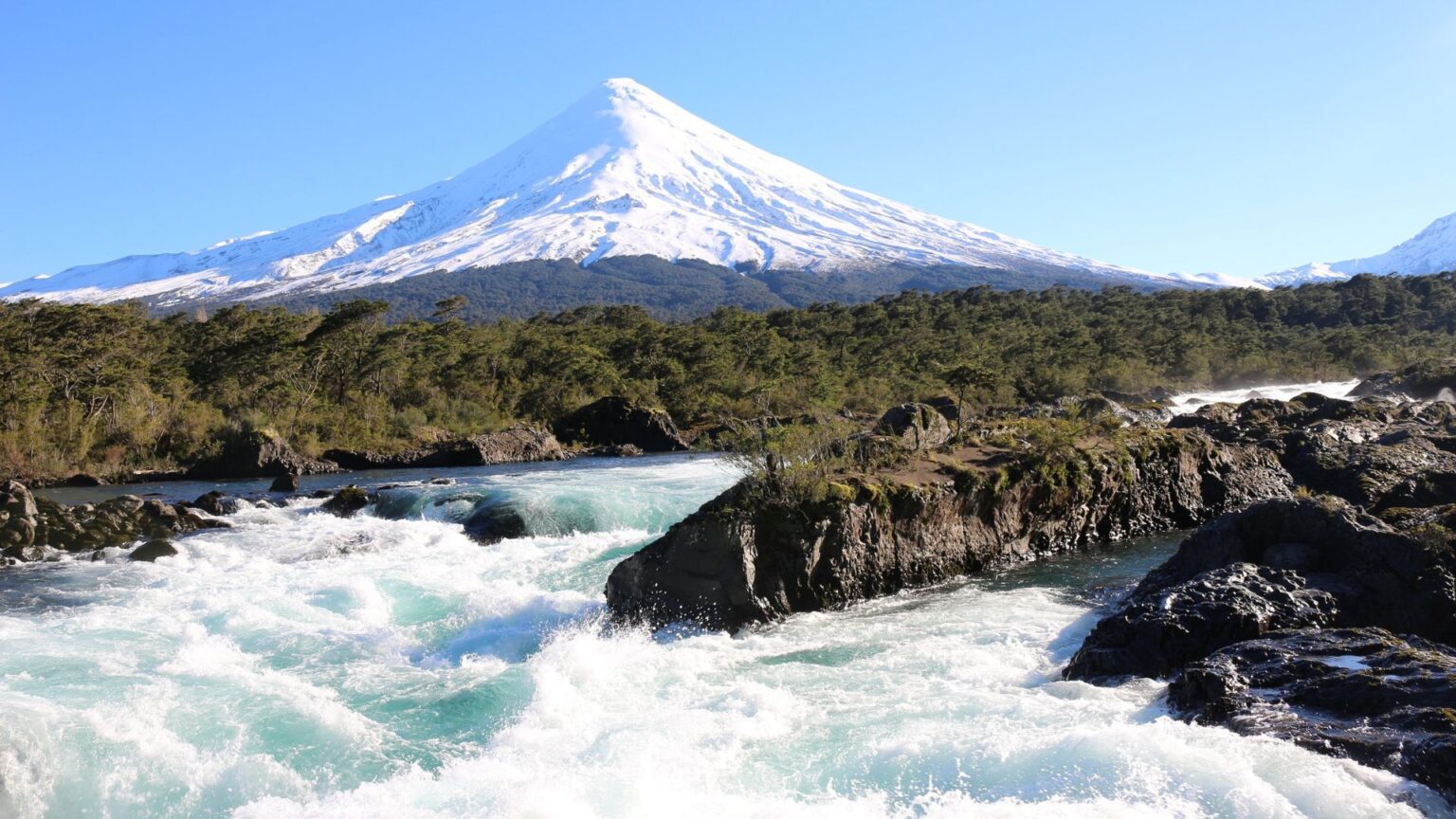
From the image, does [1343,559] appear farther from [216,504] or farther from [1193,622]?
[216,504]

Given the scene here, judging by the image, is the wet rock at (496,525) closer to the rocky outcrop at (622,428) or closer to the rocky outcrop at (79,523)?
the rocky outcrop at (79,523)

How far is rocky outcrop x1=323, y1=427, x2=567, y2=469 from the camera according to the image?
1079 inches

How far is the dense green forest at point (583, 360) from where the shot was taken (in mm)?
26703

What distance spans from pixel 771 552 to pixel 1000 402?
3189 centimetres

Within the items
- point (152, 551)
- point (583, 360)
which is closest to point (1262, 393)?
point (583, 360)

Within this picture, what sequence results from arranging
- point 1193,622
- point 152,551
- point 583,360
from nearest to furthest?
point 1193,622
point 152,551
point 583,360

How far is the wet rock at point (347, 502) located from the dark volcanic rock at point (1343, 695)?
15340mm

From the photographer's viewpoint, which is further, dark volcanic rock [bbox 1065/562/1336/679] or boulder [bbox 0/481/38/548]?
boulder [bbox 0/481/38/548]

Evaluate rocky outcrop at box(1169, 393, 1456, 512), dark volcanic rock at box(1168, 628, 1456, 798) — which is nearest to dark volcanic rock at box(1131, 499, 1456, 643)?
dark volcanic rock at box(1168, 628, 1456, 798)

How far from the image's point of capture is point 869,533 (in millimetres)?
10258

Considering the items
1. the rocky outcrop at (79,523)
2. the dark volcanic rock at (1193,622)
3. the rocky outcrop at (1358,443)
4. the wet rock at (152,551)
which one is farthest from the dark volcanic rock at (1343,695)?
the rocky outcrop at (79,523)

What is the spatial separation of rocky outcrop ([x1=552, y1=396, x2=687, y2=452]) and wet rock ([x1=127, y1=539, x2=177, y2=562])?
1879 cm

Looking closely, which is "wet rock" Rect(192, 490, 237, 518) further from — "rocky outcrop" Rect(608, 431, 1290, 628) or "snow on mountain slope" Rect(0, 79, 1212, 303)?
"snow on mountain slope" Rect(0, 79, 1212, 303)

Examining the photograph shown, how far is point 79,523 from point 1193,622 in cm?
1657
